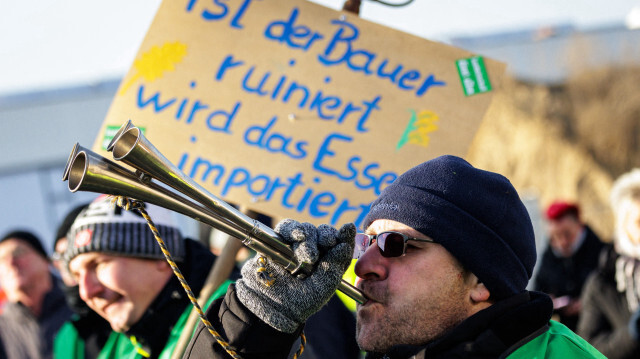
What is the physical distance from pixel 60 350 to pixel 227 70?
4.92 feet

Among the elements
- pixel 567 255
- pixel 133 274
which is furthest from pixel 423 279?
pixel 567 255

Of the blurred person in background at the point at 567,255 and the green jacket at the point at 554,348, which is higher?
the green jacket at the point at 554,348

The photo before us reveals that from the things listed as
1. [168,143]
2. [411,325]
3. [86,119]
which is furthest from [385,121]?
[86,119]

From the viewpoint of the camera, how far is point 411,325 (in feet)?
6.68

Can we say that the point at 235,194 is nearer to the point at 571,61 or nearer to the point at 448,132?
the point at 448,132

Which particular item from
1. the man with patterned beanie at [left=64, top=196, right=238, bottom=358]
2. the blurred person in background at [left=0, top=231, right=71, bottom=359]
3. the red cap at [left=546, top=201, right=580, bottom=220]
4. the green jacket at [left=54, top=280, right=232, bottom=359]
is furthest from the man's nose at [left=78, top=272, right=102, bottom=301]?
the red cap at [left=546, top=201, right=580, bottom=220]

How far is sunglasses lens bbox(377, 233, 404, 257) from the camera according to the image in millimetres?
2082

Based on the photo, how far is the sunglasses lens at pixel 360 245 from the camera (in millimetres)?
2203

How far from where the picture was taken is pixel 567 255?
578 centimetres

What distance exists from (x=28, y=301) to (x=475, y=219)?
438 cm

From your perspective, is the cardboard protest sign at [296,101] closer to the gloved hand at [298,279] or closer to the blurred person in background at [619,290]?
the gloved hand at [298,279]

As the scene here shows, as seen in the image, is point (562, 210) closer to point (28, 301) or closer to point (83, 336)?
point (83, 336)

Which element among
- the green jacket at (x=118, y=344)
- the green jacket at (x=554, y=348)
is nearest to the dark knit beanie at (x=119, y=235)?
the green jacket at (x=118, y=344)

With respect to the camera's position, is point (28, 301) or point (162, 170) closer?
point (162, 170)
